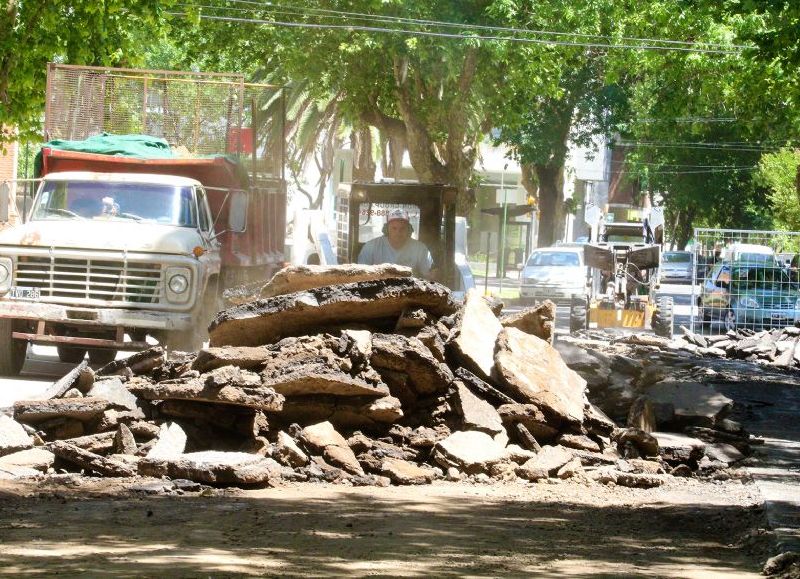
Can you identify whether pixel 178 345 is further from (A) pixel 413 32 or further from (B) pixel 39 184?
(A) pixel 413 32

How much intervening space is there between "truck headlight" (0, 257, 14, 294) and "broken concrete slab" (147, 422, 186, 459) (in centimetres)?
637

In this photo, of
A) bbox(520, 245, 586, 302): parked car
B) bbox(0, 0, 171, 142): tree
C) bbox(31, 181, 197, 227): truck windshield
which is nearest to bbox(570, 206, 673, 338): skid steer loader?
bbox(520, 245, 586, 302): parked car

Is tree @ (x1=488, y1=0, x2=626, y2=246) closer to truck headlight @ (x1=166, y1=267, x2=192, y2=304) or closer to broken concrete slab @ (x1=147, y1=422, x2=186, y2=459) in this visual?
truck headlight @ (x1=166, y1=267, x2=192, y2=304)

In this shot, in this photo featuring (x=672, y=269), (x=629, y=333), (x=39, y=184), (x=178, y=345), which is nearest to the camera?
(x=178, y=345)

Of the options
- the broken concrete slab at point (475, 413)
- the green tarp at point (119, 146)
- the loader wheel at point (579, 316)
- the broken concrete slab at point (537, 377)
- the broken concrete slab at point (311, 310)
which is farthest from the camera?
the loader wheel at point (579, 316)

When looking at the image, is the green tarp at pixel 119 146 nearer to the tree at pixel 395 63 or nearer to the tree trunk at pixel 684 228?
the tree at pixel 395 63

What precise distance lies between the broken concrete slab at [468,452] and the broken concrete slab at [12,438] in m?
3.15

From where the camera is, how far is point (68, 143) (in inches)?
709

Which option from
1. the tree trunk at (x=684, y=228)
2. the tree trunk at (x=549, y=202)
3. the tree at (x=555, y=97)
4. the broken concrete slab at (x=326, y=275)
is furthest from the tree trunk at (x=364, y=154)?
the broken concrete slab at (x=326, y=275)

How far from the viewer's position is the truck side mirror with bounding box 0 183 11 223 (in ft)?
53.8

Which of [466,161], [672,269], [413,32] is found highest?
[413,32]

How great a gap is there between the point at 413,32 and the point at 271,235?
1141cm

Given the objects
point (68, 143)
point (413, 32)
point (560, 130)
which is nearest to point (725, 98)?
point (413, 32)

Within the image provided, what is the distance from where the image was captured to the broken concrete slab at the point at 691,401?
13.3 meters
